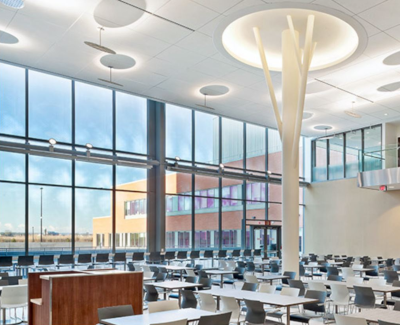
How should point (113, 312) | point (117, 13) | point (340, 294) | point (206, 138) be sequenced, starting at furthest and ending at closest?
1. point (206, 138)
2. point (117, 13)
3. point (340, 294)
4. point (113, 312)

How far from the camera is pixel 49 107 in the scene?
548 inches

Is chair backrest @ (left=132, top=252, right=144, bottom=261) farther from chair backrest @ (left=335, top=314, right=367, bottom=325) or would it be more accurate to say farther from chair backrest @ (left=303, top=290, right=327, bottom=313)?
chair backrest @ (left=335, top=314, right=367, bottom=325)

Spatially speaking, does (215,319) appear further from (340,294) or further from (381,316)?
(340,294)

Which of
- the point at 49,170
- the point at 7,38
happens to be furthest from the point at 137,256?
the point at 7,38

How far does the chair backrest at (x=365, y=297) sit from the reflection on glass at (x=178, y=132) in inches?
385

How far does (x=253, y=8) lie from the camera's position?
8469mm

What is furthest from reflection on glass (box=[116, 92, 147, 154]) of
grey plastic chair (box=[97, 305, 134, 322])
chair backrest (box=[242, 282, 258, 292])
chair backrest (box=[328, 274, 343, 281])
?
grey plastic chair (box=[97, 305, 134, 322])

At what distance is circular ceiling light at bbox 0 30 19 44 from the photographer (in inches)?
393

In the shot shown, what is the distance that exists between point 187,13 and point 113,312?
5.80 meters

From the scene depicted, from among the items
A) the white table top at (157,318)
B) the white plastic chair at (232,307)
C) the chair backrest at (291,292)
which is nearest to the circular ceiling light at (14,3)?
the white table top at (157,318)

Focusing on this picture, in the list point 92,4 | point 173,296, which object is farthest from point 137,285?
point 92,4

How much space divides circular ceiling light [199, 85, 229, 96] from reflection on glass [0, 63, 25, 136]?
5.34 metres

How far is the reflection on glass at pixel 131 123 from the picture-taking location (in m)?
15.4

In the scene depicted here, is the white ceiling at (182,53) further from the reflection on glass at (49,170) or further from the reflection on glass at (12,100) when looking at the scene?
the reflection on glass at (49,170)
